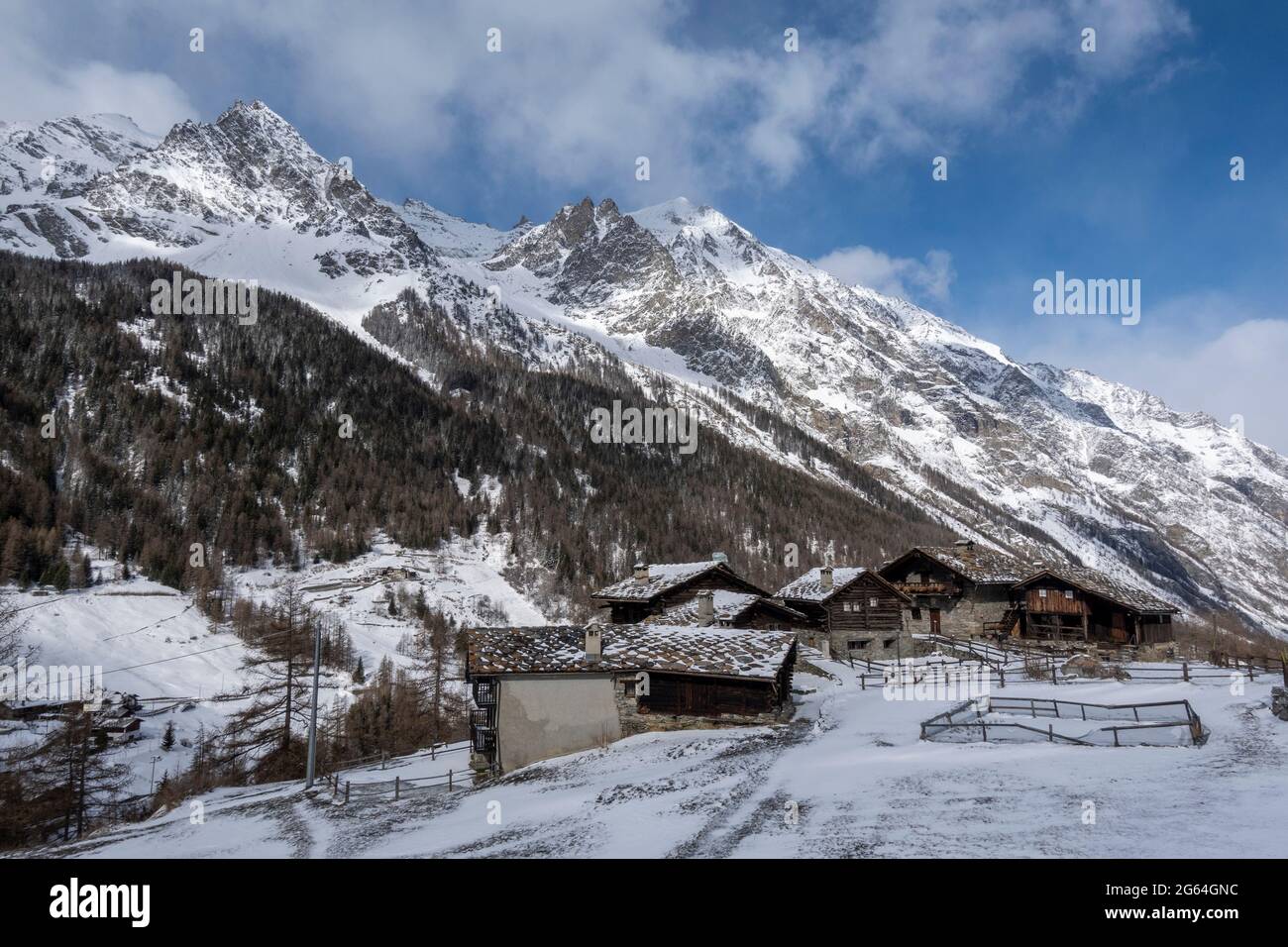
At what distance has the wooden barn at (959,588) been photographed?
2239 inches

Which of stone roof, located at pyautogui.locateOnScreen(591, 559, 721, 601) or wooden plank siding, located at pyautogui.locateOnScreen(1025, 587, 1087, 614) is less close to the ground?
stone roof, located at pyautogui.locateOnScreen(591, 559, 721, 601)

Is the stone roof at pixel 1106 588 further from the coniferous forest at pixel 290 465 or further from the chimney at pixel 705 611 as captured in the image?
the coniferous forest at pixel 290 465

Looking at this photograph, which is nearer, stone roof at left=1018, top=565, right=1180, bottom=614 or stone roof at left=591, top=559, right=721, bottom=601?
stone roof at left=1018, top=565, right=1180, bottom=614

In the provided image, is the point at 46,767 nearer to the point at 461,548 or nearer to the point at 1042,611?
the point at 1042,611

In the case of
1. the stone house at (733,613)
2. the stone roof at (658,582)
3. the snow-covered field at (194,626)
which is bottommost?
the snow-covered field at (194,626)

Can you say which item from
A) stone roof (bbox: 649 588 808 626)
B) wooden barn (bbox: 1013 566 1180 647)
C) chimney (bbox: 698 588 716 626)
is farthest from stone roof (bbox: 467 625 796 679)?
wooden barn (bbox: 1013 566 1180 647)

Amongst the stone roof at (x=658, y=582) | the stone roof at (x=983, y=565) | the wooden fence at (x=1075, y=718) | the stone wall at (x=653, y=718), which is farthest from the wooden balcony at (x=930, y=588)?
the wooden fence at (x=1075, y=718)

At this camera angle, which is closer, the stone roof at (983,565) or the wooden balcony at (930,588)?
the stone roof at (983,565)

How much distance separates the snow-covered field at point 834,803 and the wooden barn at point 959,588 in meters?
24.4

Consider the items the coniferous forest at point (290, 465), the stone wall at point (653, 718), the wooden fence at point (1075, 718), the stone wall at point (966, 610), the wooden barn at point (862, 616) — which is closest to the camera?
the wooden fence at point (1075, 718)

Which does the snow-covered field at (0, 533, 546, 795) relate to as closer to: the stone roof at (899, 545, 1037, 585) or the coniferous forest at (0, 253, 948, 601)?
the coniferous forest at (0, 253, 948, 601)

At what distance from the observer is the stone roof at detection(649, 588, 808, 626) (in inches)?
1956

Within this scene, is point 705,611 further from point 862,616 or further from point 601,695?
point 601,695

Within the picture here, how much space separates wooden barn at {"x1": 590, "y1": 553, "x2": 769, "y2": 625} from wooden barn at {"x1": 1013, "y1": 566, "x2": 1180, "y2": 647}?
68.8 ft
